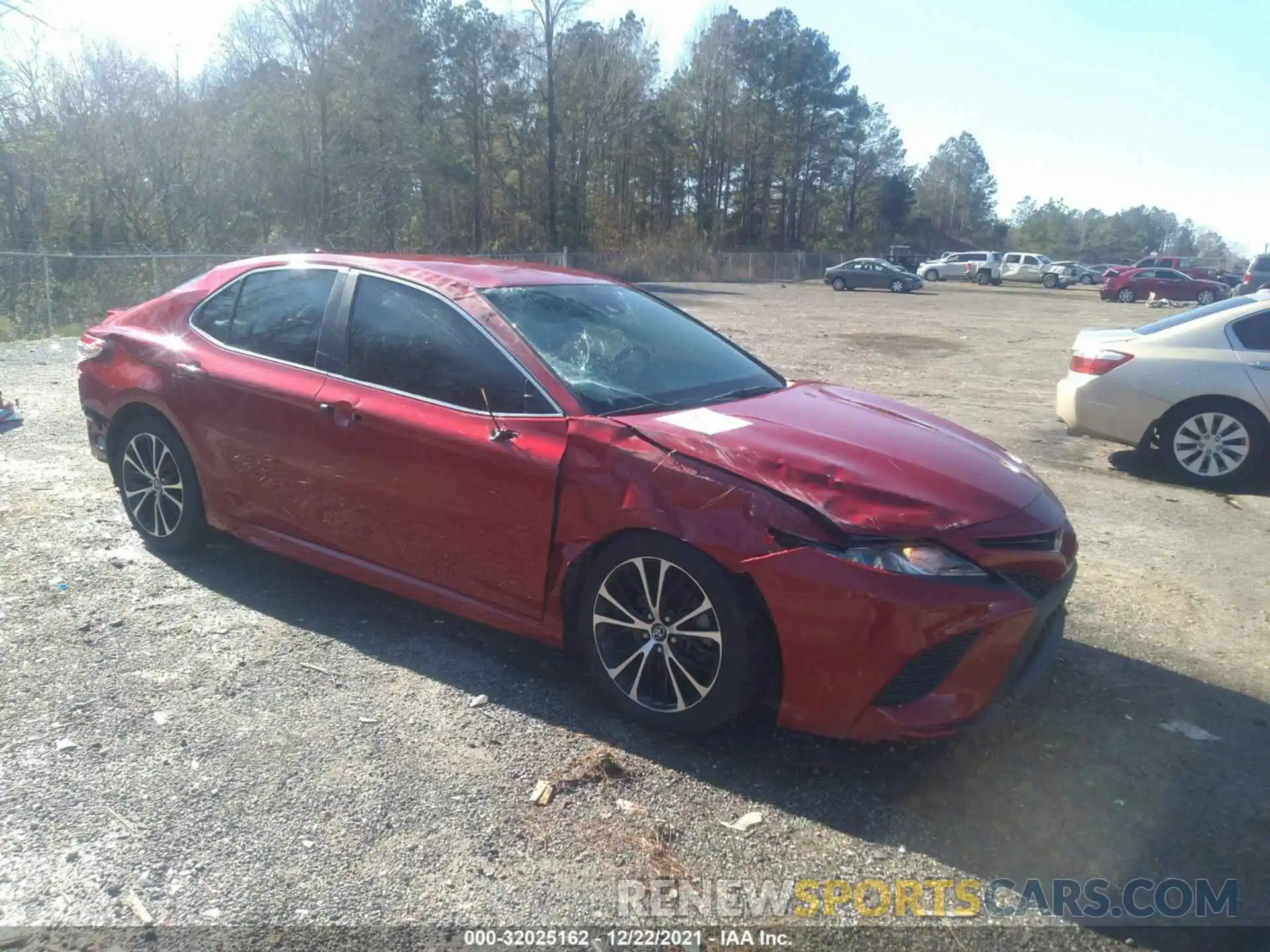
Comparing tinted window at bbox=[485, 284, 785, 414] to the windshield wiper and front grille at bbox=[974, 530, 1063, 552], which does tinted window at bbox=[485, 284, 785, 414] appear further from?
front grille at bbox=[974, 530, 1063, 552]

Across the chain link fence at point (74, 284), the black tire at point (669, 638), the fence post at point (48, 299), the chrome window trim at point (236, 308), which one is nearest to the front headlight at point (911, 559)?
the black tire at point (669, 638)

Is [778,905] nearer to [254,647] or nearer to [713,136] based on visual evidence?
[254,647]

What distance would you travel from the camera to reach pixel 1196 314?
8.09 m

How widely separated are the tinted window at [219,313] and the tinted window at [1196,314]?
6892mm

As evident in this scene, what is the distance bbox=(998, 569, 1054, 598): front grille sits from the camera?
3.27 meters

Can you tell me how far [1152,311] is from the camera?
35.9 metres

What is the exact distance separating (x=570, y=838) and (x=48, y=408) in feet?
27.5

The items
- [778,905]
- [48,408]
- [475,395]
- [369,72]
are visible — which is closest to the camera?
[778,905]

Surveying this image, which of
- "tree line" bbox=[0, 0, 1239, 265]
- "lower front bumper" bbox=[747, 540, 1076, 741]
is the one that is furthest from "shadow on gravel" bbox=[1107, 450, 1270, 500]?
"tree line" bbox=[0, 0, 1239, 265]

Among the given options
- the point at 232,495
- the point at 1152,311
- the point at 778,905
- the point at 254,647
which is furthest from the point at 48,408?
the point at 1152,311

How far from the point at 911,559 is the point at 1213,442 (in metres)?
5.77

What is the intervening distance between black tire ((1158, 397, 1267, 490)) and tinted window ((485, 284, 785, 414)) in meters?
4.64

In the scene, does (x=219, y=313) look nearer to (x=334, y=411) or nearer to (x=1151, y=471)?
(x=334, y=411)

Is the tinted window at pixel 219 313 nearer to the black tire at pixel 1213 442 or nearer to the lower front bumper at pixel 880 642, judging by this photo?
the lower front bumper at pixel 880 642
